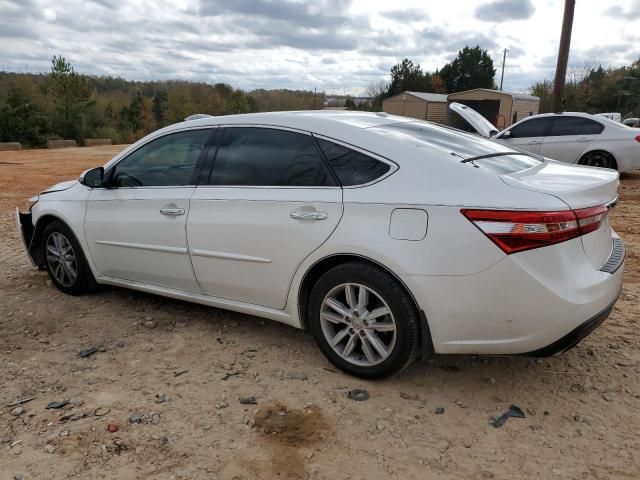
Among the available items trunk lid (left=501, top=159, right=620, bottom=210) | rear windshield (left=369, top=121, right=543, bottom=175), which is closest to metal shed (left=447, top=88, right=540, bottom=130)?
rear windshield (left=369, top=121, right=543, bottom=175)

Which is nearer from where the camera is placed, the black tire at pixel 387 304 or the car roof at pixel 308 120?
the black tire at pixel 387 304

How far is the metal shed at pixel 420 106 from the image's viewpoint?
33.9m

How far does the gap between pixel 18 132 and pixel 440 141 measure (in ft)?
110

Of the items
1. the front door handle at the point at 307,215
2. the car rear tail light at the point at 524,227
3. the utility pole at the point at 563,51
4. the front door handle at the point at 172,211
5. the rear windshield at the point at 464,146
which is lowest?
the front door handle at the point at 172,211

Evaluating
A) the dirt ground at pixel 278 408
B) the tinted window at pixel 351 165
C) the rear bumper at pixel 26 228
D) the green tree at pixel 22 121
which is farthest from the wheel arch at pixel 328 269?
the green tree at pixel 22 121

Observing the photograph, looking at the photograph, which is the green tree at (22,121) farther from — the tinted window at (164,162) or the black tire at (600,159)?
the tinted window at (164,162)

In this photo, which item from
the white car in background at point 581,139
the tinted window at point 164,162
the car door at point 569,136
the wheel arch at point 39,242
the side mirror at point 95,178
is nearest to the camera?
the tinted window at point 164,162

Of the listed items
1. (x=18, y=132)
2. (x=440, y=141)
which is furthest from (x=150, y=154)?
(x=18, y=132)

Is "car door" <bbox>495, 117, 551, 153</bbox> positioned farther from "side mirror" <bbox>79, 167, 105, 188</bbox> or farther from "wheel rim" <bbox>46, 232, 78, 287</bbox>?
"wheel rim" <bbox>46, 232, 78, 287</bbox>

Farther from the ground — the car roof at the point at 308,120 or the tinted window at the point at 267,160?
the car roof at the point at 308,120

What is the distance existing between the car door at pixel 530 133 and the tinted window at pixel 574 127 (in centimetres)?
17

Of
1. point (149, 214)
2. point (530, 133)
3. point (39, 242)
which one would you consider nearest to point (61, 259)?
point (39, 242)

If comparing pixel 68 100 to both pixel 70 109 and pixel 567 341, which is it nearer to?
pixel 70 109

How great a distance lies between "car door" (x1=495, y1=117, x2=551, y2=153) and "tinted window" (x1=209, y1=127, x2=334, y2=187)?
9.02 m
